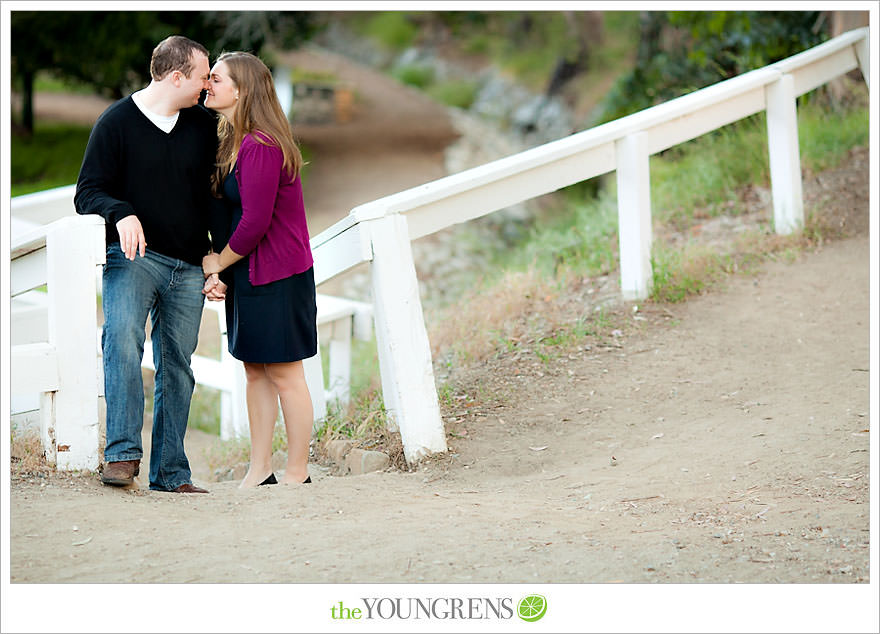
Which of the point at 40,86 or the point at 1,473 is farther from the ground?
the point at 40,86

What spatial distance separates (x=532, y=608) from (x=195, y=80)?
91.7 inches

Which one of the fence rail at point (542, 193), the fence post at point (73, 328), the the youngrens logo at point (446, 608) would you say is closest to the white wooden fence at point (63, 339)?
the fence post at point (73, 328)

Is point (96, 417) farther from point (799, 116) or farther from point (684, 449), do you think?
point (799, 116)

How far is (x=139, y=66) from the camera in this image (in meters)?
14.8

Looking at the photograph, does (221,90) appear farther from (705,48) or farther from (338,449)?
(705,48)

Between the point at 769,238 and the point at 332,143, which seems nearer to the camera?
the point at 769,238

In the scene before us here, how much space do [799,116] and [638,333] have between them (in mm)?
4299

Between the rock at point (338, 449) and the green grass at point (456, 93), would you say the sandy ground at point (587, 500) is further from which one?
the green grass at point (456, 93)

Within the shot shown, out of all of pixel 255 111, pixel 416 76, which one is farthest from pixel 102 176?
pixel 416 76

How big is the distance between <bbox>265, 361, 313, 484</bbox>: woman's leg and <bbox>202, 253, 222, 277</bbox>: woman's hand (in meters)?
0.45

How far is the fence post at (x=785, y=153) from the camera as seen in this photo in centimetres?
620

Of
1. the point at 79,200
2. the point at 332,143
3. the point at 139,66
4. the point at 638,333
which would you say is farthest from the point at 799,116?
the point at 332,143

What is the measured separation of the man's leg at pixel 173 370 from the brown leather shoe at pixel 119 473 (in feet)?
0.94

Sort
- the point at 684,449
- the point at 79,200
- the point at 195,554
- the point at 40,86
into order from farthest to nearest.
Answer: the point at 40,86
the point at 684,449
the point at 79,200
the point at 195,554
